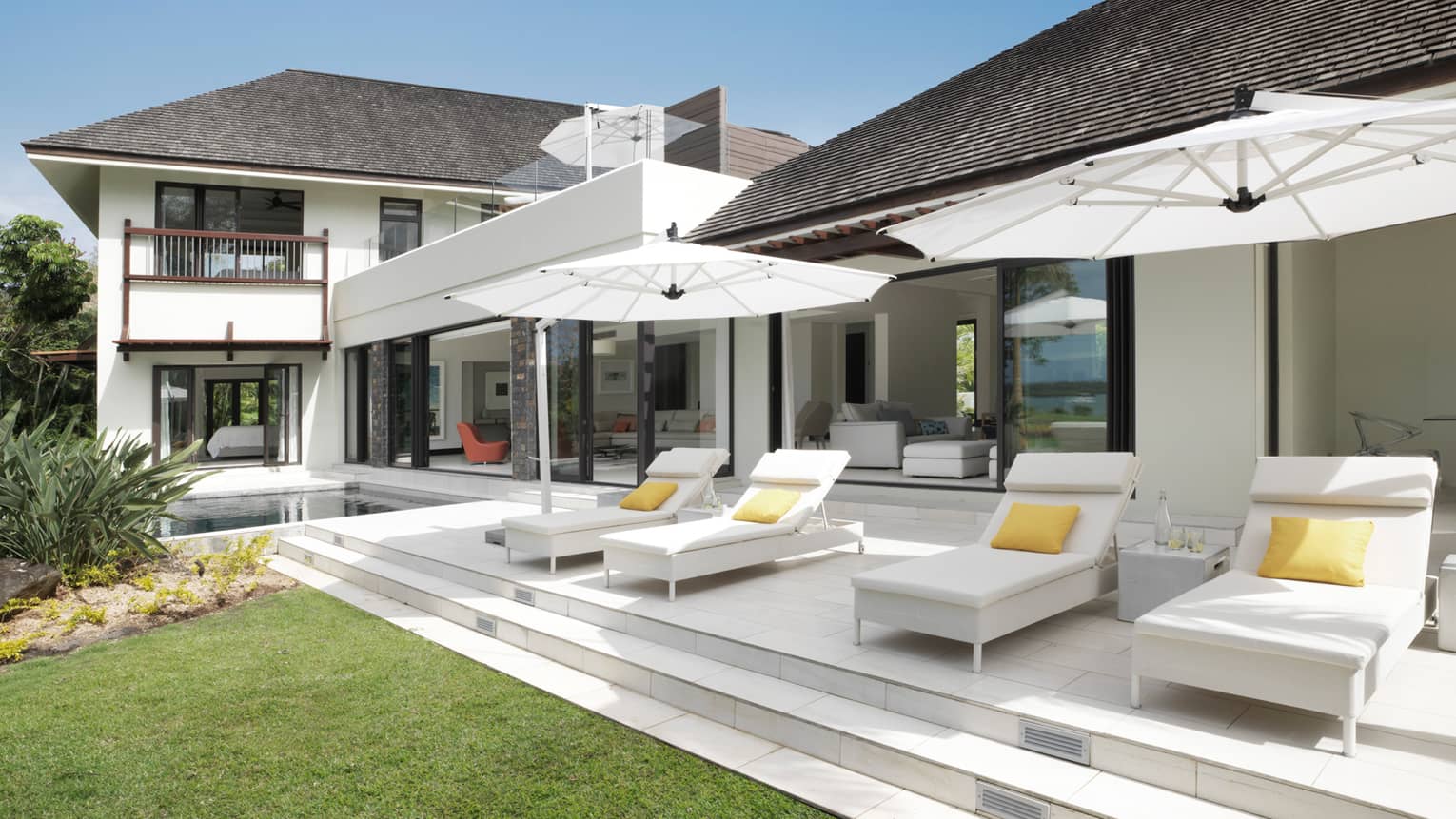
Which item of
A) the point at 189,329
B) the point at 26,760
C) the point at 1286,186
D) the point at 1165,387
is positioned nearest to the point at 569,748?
the point at 26,760

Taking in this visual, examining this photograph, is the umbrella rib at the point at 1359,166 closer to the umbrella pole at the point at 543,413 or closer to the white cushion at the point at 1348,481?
the white cushion at the point at 1348,481

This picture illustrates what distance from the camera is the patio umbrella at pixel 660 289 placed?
7035 millimetres

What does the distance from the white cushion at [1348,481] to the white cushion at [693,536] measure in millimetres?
3182

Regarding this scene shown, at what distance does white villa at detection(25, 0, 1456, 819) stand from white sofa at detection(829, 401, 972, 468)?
57 mm

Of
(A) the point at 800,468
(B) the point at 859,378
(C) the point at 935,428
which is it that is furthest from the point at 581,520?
(B) the point at 859,378

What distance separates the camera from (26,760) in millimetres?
3895

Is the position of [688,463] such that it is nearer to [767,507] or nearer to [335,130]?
[767,507]

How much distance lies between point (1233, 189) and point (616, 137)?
29.4 feet

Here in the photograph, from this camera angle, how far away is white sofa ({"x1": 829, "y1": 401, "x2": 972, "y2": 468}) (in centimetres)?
1217

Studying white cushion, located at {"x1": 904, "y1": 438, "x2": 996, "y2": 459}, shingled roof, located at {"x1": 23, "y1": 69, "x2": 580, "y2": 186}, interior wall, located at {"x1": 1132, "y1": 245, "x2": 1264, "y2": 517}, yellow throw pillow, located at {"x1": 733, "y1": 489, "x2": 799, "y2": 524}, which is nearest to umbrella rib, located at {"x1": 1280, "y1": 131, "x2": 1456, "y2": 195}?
interior wall, located at {"x1": 1132, "y1": 245, "x2": 1264, "y2": 517}

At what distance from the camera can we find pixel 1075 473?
210 inches

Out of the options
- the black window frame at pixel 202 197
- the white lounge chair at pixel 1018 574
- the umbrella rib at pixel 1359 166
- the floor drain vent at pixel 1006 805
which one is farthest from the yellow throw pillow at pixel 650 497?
the black window frame at pixel 202 197

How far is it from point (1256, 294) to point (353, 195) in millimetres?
18691

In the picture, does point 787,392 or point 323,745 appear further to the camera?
point 787,392
